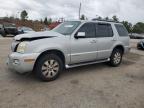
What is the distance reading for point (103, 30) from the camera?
6.16 metres

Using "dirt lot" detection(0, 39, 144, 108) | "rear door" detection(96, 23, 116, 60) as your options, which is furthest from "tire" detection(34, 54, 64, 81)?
"rear door" detection(96, 23, 116, 60)

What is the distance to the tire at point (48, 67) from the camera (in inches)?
178

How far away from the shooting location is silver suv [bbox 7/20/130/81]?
172 inches

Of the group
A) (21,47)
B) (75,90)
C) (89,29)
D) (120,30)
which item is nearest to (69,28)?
(89,29)

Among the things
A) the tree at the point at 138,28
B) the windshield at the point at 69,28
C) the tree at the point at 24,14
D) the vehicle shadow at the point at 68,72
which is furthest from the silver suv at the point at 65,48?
the tree at the point at 24,14

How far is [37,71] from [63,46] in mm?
999

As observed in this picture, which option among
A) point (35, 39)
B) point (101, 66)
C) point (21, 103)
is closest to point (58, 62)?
point (35, 39)

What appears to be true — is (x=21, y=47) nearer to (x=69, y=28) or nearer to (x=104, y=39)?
(x=69, y=28)

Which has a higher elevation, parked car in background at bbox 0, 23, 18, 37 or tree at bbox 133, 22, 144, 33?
tree at bbox 133, 22, 144, 33

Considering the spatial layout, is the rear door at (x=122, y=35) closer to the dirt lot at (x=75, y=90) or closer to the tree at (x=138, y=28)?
the dirt lot at (x=75, y=90)

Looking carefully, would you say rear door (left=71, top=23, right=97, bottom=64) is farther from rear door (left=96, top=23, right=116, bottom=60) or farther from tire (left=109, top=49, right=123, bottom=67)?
tire (left=109, top=49, right=123, bottom=67)

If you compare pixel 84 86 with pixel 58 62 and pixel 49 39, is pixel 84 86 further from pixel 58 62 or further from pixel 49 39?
pixel 49 39

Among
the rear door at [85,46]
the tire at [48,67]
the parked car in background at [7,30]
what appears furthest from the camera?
the parked car in background at [7,30]

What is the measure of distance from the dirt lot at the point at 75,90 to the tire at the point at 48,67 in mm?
186
